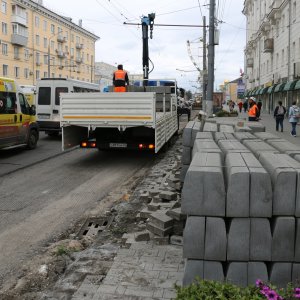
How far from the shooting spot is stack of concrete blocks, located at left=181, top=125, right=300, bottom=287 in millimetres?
3514

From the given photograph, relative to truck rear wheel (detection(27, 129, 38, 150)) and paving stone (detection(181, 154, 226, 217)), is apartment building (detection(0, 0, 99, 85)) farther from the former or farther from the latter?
paving stone (detection(181, 154, 226, 217))

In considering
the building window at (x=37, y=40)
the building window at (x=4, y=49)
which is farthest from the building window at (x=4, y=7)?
the building window at (x=37, y=40)

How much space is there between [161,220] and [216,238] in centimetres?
178

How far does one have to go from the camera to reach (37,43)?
69.9 metres

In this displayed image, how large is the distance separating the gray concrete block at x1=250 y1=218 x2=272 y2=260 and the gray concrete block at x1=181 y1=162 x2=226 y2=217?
0.28 meters

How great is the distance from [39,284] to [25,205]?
345 cm

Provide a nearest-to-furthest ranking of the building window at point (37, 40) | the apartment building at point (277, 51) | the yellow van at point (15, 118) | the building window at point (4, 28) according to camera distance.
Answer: the yellow van at point (15, 118) → the apartment building at point (277, 51) → the building window at point (4, 28) → the building window at point (37, 40)

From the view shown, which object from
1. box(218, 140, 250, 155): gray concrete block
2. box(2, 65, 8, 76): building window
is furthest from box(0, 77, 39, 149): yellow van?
box(2, 65, 8, 76): building window

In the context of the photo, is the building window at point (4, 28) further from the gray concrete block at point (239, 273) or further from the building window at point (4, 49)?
the gray concrete block at point (239, 273)

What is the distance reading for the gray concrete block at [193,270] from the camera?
3.65 metres

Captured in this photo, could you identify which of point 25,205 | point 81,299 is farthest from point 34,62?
point 81,299


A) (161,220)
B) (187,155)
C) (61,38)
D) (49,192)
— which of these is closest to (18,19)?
(61,38)

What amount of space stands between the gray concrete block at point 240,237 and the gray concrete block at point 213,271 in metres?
0.20

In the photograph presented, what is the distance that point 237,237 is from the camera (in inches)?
141
